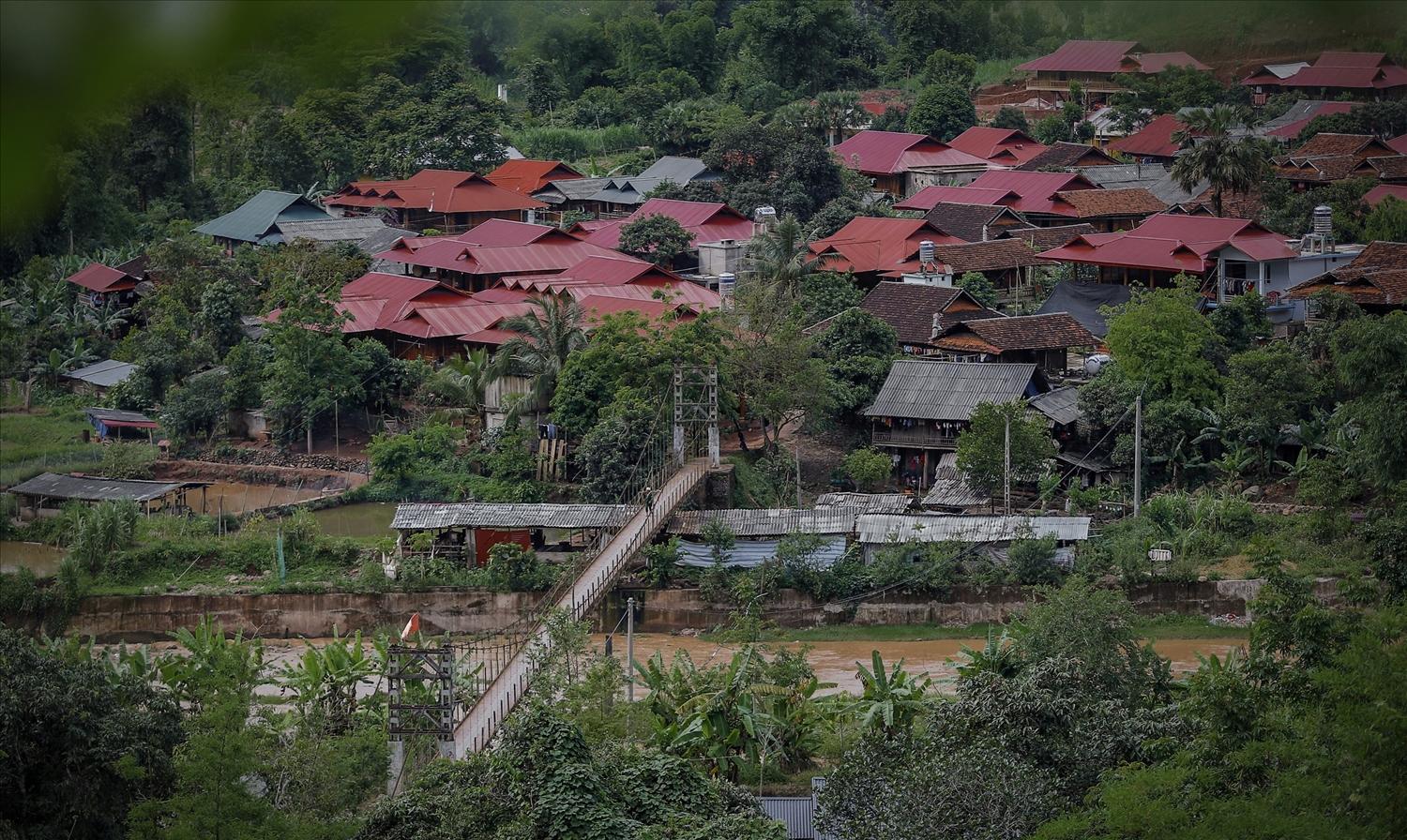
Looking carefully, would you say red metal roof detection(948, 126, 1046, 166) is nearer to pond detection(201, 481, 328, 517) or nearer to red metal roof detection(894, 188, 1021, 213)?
red metal roof detection(894, 188, 1021, 213)

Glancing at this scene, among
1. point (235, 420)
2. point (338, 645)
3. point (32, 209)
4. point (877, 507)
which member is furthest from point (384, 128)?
point (32, 209)

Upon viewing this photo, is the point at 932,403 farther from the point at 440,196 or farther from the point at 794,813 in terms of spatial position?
the point at 440,196

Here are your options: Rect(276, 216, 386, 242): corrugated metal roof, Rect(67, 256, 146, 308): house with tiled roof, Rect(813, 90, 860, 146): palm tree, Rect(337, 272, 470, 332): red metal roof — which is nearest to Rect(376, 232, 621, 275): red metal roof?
Rect(337, 272, 470, 332): red metal roof

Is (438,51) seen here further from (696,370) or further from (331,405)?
(696,370)

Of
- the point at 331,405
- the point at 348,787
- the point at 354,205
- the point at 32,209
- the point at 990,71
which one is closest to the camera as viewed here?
the point at 32,209

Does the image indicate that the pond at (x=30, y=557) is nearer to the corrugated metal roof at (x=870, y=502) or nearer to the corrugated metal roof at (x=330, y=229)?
the corrugated metal roof at (x=870, y=502)

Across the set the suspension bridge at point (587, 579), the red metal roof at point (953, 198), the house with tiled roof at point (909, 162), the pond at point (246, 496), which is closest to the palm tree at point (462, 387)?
the pond at point (246, 496)
